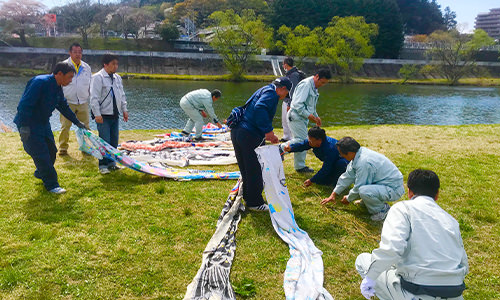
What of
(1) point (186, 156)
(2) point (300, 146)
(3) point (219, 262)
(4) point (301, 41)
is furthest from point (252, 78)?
(3) point (219, 262)

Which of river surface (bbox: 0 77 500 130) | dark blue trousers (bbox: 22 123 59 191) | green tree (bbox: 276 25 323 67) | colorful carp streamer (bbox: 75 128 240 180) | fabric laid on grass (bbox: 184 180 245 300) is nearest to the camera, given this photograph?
fabric laid on grass (bbox: 184 180 245 300)

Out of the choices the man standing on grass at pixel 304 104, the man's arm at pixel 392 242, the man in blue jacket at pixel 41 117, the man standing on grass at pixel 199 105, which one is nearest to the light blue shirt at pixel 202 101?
the man standing on grass at pixel 199 105

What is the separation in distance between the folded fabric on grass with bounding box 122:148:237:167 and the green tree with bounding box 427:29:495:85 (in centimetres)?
6441

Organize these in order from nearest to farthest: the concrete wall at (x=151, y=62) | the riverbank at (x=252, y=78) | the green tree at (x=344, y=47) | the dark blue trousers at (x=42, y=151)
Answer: the dark blue trousers at (x=42, y=151) → the riverbank at (x=252, y=78) → the concrete wall at (x=151, y=62) → the green tree at (x=344, y=47)

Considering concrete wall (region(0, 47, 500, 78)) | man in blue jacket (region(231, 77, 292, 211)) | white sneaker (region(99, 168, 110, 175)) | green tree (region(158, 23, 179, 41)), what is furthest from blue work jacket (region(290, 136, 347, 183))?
green tree (region(158, 23, 179, 41))

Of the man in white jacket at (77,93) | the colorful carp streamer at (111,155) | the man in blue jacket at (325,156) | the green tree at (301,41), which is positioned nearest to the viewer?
the man in blue jacket at (325,156)

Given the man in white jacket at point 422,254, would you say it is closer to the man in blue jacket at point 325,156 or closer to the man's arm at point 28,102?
the man in blue jacket at point 325,156

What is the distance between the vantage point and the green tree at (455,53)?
61500 mm

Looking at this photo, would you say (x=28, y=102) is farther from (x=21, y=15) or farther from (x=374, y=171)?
(x=21, y=15)

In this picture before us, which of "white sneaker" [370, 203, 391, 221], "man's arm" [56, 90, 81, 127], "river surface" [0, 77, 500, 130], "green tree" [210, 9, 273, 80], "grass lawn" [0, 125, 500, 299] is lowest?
"river surface" [0, 77, 500, 130]

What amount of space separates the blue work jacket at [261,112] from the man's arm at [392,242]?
113 inches

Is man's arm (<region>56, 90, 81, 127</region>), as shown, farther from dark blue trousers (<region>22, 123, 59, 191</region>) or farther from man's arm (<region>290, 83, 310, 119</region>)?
man's arm (<region>290, 83, 310, 119</region>)

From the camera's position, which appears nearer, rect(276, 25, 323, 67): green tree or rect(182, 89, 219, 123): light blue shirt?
rect(182, 89, 219, 123): light blue shirt

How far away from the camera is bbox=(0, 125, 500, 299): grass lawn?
13.0 ft
